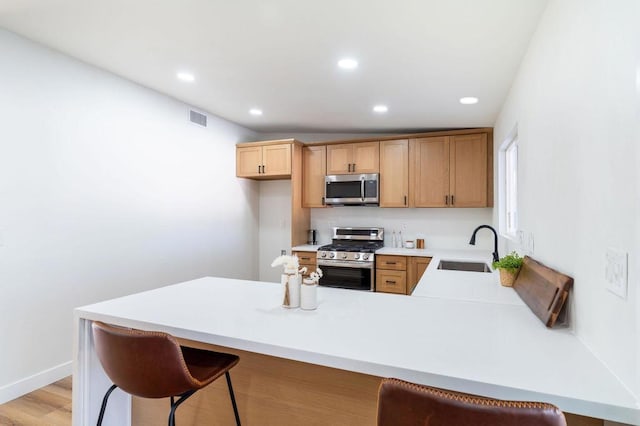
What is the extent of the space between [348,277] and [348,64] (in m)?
2.46

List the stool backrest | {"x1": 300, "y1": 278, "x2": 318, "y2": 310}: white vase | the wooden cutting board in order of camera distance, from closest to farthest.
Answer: the stool backrest → the wooden cutting board → {"x1": 300, "y1": 278, "x2": 318, "y2": 310}: white vase

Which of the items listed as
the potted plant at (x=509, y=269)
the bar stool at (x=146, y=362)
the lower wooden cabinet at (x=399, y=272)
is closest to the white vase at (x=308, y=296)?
the bar stool at (x=146, y=362)

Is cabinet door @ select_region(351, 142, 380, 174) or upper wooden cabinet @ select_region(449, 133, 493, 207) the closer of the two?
upper wooden cabinet @ select_region(449, 133, 493, 207)

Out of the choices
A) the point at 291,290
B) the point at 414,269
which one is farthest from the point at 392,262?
the point at 291,290

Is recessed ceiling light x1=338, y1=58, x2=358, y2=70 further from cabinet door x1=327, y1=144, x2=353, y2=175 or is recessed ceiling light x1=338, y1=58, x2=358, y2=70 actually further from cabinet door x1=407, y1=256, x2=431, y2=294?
cabinet door x1=407, y1=256, x2=431, y2=294

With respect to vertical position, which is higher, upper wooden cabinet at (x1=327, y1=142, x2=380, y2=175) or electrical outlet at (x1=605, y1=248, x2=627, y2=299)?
upper wooden cabinet at (x1=327, y1=142, x2=380, y2=175)

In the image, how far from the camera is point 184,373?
1146 mm

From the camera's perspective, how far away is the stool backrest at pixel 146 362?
1127mm

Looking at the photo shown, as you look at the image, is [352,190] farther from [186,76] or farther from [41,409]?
[41,409]

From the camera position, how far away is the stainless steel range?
4.06 meters

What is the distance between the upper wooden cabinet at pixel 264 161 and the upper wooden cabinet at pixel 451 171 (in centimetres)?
164

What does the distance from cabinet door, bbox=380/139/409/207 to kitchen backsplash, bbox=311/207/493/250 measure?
1.03 feet

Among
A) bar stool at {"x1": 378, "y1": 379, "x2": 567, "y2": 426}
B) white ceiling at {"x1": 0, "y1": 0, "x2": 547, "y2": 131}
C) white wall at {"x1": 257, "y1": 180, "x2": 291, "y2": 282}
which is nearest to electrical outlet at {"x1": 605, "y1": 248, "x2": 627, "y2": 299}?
bar stool at {"x1": 378, "y1": 379, "x2": 567, "y2": 426}

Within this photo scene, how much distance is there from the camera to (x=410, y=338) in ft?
3.86
